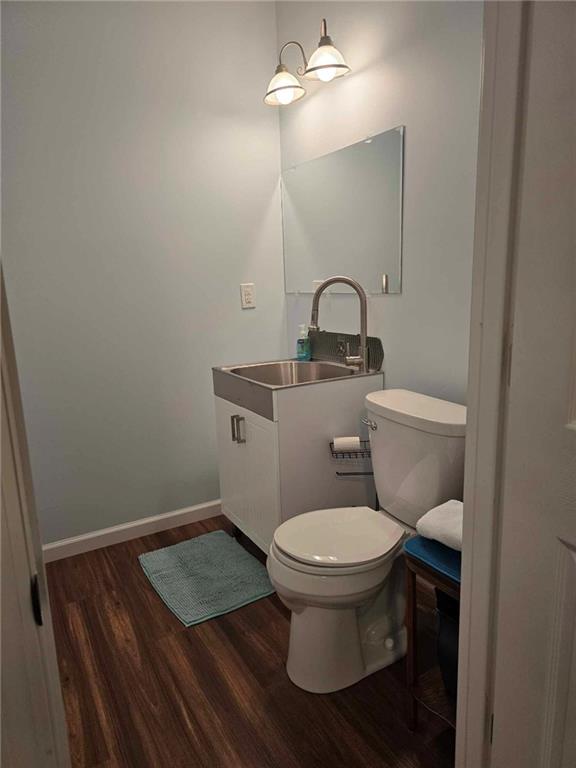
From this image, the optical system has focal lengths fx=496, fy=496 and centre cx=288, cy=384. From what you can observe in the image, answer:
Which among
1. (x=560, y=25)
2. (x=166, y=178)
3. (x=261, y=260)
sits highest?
(x=166, y=178)

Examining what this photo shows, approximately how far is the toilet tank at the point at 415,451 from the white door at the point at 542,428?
0.63 m

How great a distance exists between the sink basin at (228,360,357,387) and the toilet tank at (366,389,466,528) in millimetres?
648

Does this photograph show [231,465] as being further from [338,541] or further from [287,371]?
[338,541]

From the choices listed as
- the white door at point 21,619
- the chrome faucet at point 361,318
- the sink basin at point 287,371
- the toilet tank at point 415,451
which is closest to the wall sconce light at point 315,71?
the chrome faucet at point 361,318

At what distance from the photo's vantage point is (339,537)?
155 centimetres

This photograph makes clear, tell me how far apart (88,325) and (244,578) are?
1331 millimetres

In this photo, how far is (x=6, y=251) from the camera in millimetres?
2049

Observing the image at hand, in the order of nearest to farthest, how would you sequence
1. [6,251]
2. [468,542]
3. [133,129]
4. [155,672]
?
[468,542] < [155,672] < [6,251] < [133,129]

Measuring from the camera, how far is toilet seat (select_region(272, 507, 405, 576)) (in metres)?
1.43

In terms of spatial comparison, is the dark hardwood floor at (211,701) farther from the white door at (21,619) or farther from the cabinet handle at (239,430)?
the white door at (21,619)

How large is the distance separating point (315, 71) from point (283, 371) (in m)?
1.29

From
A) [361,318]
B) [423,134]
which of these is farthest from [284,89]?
[361,318]

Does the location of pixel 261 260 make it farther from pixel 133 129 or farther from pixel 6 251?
pixel 6 251

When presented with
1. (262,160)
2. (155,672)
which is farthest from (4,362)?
(262,160)
